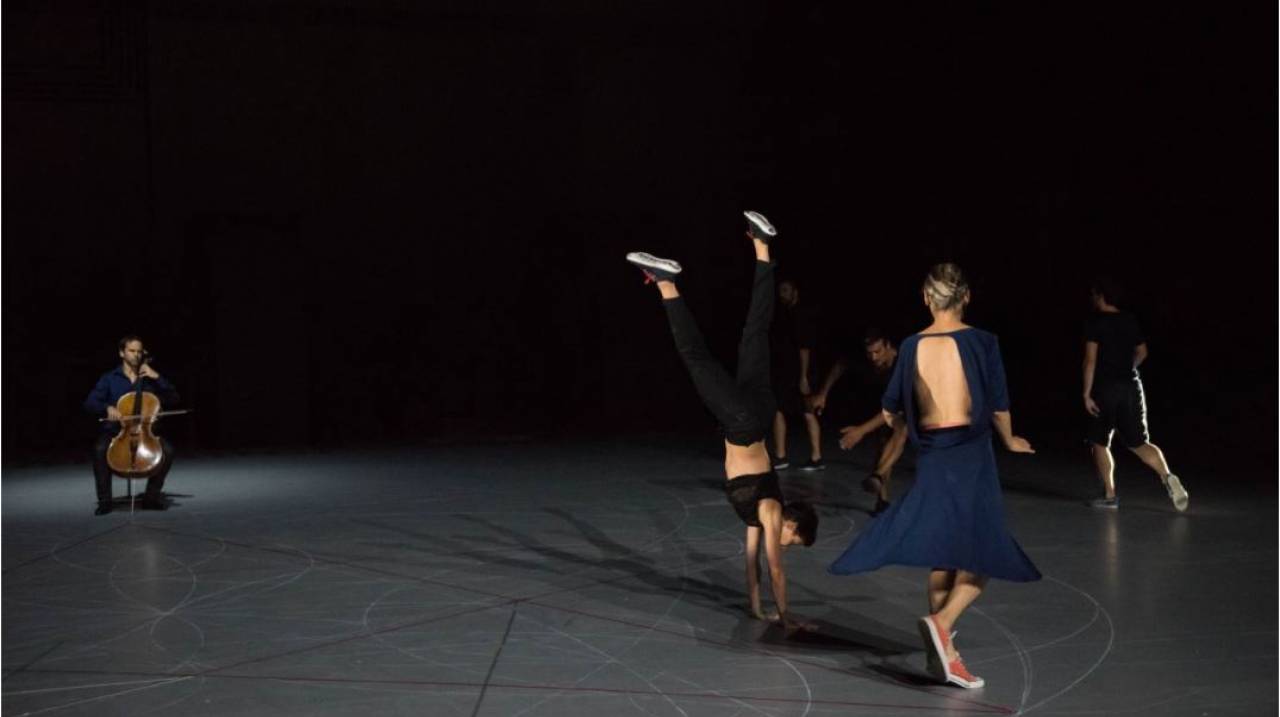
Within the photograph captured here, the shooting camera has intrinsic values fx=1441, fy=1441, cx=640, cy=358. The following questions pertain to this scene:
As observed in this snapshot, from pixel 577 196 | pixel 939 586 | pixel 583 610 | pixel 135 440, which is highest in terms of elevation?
pixel 577 196

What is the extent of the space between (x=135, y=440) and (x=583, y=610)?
14.9 feet

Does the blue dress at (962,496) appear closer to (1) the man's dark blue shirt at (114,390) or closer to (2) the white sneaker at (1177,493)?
(2) the white sneaker at (1177,493)

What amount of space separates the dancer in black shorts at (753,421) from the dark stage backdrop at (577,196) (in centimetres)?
674

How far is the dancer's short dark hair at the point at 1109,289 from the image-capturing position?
345 inches

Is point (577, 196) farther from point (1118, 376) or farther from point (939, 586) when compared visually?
point (939, 586)

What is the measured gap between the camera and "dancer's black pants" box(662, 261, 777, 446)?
611 centimetres

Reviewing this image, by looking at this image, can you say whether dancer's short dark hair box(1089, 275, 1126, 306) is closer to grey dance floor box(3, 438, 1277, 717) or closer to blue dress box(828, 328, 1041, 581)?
grey dance floor box(3, 438, 1277, 717)

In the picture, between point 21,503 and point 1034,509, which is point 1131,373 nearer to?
point 1034,509

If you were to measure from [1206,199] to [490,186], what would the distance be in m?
9.27

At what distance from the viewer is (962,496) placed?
4934mm

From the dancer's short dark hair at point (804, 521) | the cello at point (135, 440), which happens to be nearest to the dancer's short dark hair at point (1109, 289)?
the dancer's short dark hair at point (804, 521)

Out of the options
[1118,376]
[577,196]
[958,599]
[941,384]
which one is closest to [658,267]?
[941,384]

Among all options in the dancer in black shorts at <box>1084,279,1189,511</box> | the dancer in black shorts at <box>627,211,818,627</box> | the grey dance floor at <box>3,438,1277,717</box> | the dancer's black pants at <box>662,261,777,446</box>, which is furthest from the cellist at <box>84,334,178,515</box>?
the dancer in black shorts at <box>1084,279,1189,511</box>

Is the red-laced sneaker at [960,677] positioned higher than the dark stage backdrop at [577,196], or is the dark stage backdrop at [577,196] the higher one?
the dark stage backdrop at [577,196]
